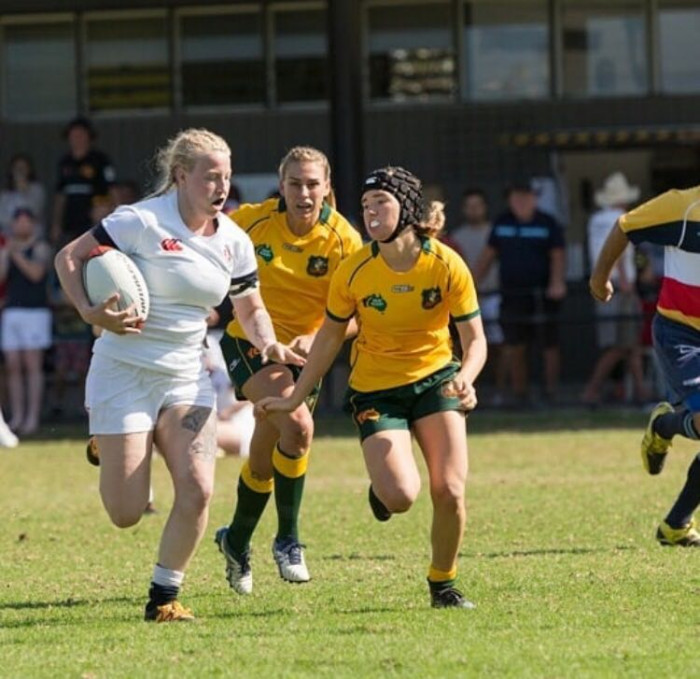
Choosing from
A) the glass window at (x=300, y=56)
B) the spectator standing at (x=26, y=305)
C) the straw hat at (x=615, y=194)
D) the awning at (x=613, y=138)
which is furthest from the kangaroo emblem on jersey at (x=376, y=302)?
the glass window at (x=300, y=56)

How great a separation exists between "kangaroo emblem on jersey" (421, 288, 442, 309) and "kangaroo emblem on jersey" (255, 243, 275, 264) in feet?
4.77

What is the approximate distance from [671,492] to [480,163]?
401 inches

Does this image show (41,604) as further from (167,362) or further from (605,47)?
(605,47)

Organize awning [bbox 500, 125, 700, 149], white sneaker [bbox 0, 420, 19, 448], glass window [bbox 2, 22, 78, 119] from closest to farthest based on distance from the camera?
white sneaker [bbox 0, 420, 19, 448] < awning [bbox 500, 125, 700, 149] < glass window [bbox 2, 22, 78, 119]

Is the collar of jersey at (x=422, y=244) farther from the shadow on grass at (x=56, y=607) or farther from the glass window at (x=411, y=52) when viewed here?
the glass window at (x=411, y=52)

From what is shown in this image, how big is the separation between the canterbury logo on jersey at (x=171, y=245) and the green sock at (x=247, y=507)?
1.88 meters

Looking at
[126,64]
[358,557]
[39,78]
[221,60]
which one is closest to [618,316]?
[221,60]

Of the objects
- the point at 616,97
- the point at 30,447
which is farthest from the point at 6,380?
the point at 616,97

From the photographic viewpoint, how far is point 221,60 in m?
23.1

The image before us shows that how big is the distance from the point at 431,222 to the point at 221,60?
15.3 m

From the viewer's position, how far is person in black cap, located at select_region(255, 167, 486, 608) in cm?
810

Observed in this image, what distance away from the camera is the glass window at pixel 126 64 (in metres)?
23.2

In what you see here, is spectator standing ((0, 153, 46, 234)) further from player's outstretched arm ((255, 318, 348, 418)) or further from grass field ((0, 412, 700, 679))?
player's outstretched arm ((255, 318, 348, 418))

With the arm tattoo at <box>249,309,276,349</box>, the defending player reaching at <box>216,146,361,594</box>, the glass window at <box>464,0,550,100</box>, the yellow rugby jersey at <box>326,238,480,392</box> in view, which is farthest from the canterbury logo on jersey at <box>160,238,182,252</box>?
the glass window at <box>464,0,550,100</box>
